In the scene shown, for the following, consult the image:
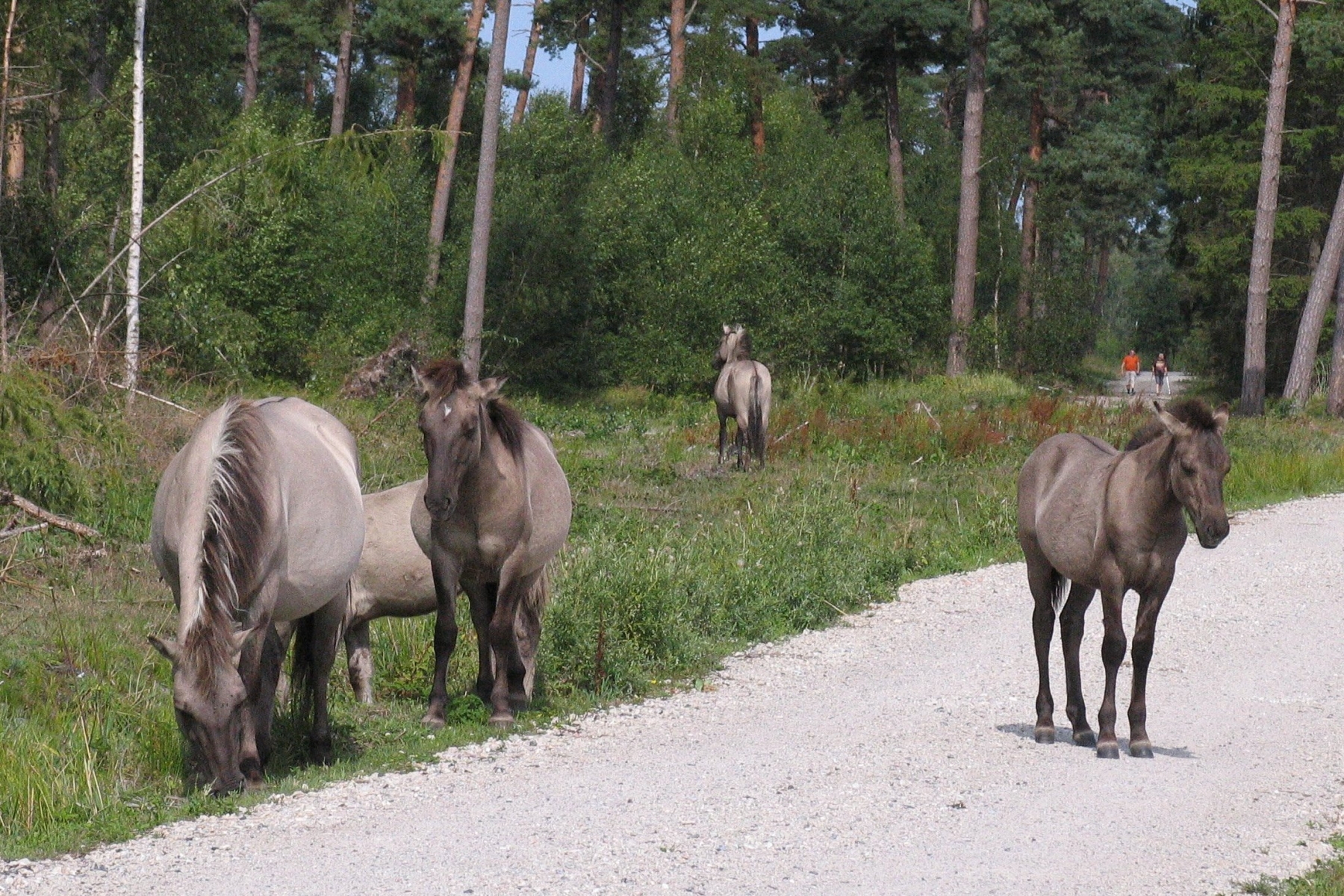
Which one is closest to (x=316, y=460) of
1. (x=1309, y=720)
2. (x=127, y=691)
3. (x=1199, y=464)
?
(x=127, y=691)

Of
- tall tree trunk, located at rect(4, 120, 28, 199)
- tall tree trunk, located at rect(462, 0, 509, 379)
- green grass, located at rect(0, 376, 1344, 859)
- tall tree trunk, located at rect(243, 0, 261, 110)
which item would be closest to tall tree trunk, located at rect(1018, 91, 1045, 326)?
tall tree trunk, located at rect(462, 0, 509, 379)

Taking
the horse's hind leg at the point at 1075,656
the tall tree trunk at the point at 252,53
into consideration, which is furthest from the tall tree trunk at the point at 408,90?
the horse's hind leg at the point at 1075,656

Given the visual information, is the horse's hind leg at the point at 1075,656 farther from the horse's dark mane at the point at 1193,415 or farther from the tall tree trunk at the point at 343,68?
the tall tree trunk at the point at 343,68

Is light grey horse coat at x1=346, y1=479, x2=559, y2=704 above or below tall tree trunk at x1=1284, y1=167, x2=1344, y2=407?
below

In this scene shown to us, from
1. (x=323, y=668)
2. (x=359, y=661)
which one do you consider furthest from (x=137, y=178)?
(x=323, y=668)

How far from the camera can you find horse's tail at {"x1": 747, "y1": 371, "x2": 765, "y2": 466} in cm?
2025

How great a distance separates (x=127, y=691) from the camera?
8.70 metres

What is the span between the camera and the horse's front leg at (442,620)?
27.5 ft

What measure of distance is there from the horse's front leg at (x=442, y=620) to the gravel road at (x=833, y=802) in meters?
A: 0.58

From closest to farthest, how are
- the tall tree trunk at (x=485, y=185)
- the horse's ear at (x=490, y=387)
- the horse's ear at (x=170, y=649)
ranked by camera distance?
the horse's ear at (x=170, y=649) → the horse's ear at (x=490, y=387) → the tall tree trunk at (x=485, y=185)

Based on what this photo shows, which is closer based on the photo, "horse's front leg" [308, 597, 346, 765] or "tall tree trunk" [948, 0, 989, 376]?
"horse's front leg" [308, 597, 346, 765]

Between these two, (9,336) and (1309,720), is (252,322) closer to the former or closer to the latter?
(9,336)

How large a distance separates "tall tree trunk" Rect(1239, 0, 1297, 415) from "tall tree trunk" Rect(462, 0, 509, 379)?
15.9 m

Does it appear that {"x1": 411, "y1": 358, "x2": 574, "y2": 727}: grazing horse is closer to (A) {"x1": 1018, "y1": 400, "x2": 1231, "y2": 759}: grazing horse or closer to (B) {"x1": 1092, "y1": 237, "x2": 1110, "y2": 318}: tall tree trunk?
(A) {"x1": 1018, "y1": 400, "x2": 1231, "y2": 759}: grazing horse
